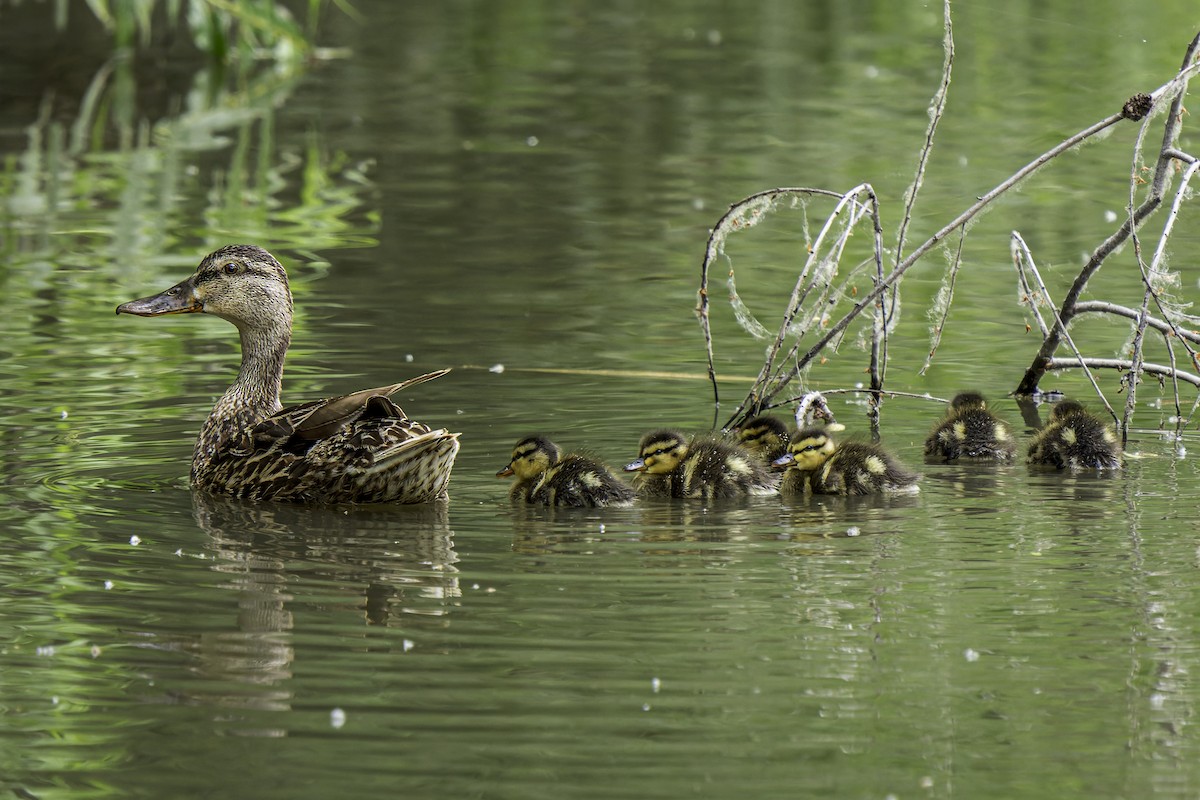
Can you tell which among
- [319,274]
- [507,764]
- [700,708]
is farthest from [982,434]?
[319,274]

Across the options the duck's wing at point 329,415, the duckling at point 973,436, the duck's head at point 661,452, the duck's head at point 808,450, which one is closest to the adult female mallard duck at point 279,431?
the duck's wing at point 329,415

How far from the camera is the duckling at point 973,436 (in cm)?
737

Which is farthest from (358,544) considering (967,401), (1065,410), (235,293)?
(1065,410)

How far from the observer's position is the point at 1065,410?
7234mm

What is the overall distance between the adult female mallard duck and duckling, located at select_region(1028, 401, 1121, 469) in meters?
2.15

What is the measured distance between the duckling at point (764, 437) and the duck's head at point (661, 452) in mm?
316

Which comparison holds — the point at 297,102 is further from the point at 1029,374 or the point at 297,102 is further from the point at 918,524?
the point at 918,524

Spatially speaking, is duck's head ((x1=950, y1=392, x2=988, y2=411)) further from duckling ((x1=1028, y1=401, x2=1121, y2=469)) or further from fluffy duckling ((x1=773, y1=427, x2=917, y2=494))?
fluffy duckling ((x1=773, y1=427, x2=917, y2=494))

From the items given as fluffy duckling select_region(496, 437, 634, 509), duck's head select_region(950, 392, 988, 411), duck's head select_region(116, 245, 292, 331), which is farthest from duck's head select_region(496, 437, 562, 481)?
duck's head select_region(950, 392, 988, 411)

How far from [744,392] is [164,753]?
445 centimetres

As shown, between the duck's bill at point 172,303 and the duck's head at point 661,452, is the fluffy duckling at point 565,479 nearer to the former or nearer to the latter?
the duck's head at point 661,452

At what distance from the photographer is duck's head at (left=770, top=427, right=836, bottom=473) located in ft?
22.7

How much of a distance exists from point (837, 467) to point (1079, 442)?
899mm

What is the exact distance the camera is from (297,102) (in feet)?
60.4
